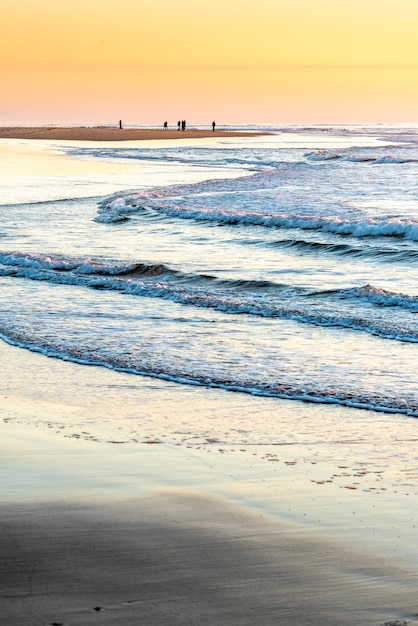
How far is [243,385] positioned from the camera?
26.9ft

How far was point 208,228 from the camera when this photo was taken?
71.6 feet

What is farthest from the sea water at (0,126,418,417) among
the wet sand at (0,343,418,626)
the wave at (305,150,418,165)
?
the wave at (305,150,418,165)

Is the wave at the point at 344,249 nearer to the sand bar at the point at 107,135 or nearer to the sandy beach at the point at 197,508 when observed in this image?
the sandy beach at the point at 197,508

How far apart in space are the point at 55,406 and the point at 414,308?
Answer: 6.07m

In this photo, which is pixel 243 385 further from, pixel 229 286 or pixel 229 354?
pixel 229 286

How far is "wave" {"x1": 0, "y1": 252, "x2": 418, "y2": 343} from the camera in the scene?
1134 cm

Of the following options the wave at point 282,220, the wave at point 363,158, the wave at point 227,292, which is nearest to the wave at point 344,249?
the wave at point 282,220

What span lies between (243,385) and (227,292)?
17.9 feet

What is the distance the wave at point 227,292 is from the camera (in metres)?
11.3

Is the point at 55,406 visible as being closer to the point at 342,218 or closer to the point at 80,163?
the point at 342,218

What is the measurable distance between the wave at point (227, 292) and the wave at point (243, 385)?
2.57 meters

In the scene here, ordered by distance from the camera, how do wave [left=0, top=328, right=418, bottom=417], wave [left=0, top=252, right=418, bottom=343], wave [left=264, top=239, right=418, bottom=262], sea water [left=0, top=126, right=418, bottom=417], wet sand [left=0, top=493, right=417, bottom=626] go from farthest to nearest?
wave [left=264, top=239, right=418, bottom=262]
wave [left=0, top=252, right=418, bottom=343]
sea water [left=0, top=126, right=418, bottom=417]
wave [left=0, top=328, right=418, bottom=417]
wet sand [left=0, top=493, right=417, bottom=626]

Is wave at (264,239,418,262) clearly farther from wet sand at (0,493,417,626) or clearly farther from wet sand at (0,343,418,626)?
wet sand at (0,493,417,626)

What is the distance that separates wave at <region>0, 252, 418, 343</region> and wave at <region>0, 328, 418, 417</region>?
2567 millimetres
